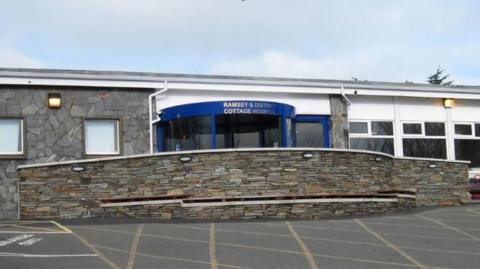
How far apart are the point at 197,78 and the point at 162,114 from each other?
4.66ft

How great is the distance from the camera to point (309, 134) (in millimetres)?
19328

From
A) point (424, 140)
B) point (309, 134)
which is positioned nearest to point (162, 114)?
point (309, 134)

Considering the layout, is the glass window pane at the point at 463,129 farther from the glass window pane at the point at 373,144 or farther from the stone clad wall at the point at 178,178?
the stone clad wall at the point at 178,178

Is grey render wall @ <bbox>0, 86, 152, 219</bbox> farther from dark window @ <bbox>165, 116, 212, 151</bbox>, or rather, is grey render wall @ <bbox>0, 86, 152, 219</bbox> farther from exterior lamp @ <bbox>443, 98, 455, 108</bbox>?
exterior lamp @ <bbox>443, 98, 455, 108</bbox>

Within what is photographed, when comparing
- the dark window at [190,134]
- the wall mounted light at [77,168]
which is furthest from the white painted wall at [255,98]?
the wall mounted light at [77,168]

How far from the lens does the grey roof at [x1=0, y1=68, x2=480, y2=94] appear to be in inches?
665

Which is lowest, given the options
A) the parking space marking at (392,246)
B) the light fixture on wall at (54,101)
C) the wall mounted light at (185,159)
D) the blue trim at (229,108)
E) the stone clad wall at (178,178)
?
the parking space marking at (392,246)

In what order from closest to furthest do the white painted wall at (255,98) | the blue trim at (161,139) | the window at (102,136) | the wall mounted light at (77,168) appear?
the wall mounted light at (77,168) → the window at (102,136) → the blue trim at (161,139) → the white painted wall at (255,98)

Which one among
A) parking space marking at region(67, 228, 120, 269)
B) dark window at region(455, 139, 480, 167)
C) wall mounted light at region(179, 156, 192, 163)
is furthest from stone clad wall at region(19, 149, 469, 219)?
dark window at region(455, 139, 480, 167)

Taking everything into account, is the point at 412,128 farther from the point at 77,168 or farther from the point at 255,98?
the point at 77,168

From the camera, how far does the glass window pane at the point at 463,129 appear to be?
2156 centimetres

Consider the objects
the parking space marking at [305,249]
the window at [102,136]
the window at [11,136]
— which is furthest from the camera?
the window at [102,136]

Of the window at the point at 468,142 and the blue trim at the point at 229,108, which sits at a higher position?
the blue trim at the point at 229,108

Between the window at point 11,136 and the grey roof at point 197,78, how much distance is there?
1189 millimetres
